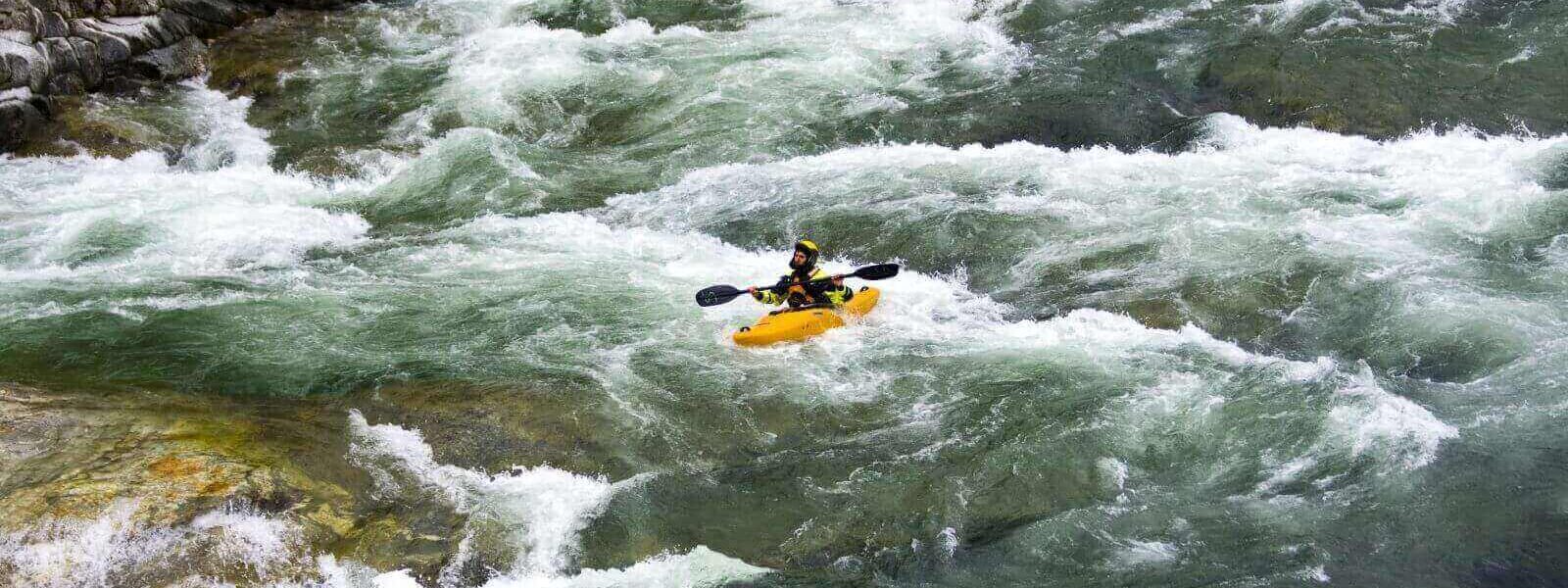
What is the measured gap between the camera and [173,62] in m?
13.0

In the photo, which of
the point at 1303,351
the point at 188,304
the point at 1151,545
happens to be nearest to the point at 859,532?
the point at 1151,545

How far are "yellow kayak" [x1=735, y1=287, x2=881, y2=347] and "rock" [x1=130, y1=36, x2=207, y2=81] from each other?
837cm

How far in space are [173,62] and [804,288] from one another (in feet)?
28.6

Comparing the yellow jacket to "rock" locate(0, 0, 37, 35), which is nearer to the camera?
the yellow jacket

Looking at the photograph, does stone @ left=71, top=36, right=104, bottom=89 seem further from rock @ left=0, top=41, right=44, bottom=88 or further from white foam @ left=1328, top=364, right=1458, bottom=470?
white foam @ left=1328, top=364, right=1458, bottom=470

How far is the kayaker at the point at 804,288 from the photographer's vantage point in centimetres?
809

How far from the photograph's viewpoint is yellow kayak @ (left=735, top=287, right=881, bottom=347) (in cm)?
784

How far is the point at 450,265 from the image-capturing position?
9273mm

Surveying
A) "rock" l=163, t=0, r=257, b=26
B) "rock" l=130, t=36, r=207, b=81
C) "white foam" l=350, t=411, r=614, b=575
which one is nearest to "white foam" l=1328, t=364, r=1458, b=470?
"white foam" l=350, t=411, r=614, b=575

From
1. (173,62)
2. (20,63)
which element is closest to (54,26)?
(20,63)

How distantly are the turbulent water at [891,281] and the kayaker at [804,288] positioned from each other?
1.12ft

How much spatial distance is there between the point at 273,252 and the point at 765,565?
5634 mm

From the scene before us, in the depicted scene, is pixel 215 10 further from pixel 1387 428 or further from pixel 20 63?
pixel 1387 428

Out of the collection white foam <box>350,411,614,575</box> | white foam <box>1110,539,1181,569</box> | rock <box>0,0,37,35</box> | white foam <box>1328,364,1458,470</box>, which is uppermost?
rock <box>0,0,37,35</box>
